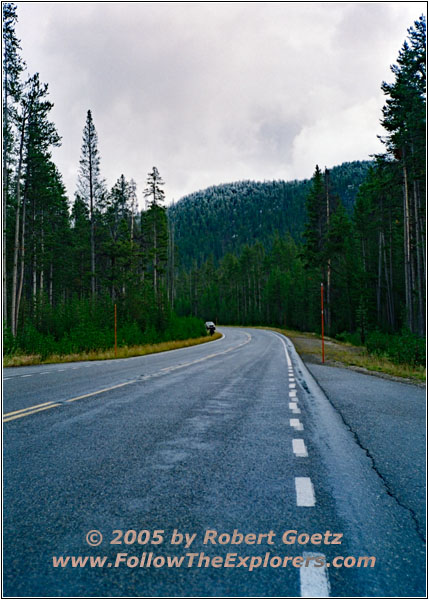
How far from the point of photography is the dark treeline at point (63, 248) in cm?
2329

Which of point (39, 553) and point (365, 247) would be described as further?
point (365, 247)

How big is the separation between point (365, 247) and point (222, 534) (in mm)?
58230

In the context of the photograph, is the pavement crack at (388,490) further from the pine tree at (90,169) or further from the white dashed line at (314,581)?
the pine tree at (90,169)

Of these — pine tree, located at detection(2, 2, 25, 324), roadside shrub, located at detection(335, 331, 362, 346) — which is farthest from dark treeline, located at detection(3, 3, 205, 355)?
roadside shrub, located at detection(335, 331, 362, 346)

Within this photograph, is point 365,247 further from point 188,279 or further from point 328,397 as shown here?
point 188,279

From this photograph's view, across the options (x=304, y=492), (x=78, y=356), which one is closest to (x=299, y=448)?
(x=304, y=492)

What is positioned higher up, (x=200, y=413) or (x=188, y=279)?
(x=188, y=279)

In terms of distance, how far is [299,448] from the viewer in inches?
220

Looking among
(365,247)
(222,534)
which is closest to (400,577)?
(222,534)

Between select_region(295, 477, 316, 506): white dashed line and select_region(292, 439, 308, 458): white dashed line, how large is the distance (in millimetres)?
896

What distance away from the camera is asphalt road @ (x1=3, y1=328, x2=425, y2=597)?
265 cm

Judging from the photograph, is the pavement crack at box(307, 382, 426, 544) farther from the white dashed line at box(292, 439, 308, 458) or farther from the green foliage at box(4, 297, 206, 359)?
the green foliage at box(4, 297, 206, 359)

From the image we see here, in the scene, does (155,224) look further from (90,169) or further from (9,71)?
(9,71)

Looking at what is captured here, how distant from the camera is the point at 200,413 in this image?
7.69m
